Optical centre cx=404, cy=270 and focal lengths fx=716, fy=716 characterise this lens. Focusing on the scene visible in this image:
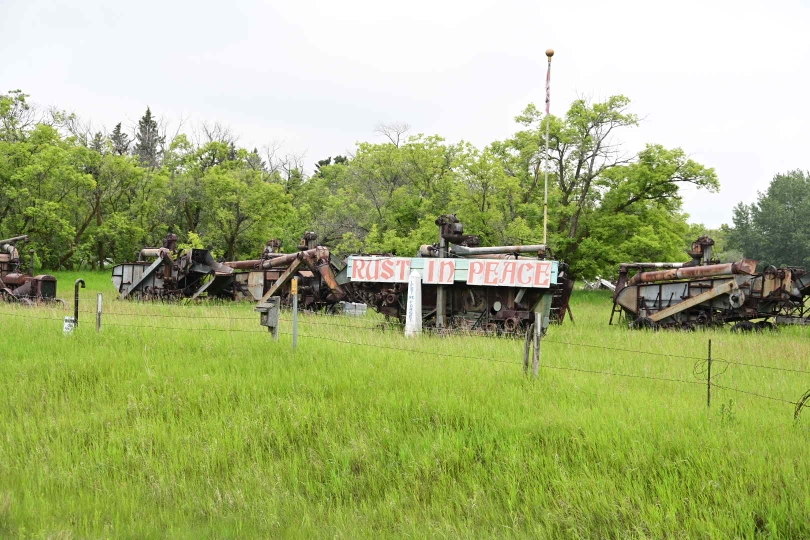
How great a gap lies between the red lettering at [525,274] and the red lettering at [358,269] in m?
3.75

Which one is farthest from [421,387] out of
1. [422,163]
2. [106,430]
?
[422,163]

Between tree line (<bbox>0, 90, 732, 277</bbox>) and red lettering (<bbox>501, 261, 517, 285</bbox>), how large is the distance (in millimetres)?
15693

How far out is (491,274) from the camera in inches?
625

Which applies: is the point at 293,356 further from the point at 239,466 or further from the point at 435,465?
the point at 435,465

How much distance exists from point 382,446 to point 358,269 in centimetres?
995

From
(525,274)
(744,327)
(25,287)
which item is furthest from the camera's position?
(25,287)

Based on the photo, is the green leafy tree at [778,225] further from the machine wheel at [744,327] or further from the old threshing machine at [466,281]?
the old threshing machine at [466,281]

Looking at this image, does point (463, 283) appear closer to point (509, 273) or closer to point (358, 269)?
point (509, 273)

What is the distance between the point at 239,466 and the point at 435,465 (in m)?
1.99

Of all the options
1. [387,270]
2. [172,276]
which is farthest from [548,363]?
[172,276]

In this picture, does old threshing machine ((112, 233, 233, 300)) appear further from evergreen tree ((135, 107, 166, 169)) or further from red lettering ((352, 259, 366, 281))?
evergreen tree ((135, 107, 166, 169))

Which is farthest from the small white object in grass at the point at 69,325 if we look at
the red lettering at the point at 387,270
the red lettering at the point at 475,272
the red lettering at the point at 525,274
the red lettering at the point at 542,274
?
the red lettering at the point at 542,274

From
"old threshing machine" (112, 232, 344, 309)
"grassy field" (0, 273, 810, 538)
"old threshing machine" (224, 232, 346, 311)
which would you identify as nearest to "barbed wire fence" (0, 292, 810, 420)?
"grassy field" (0, 273, 810, 538)

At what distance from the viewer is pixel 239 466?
720 cm
